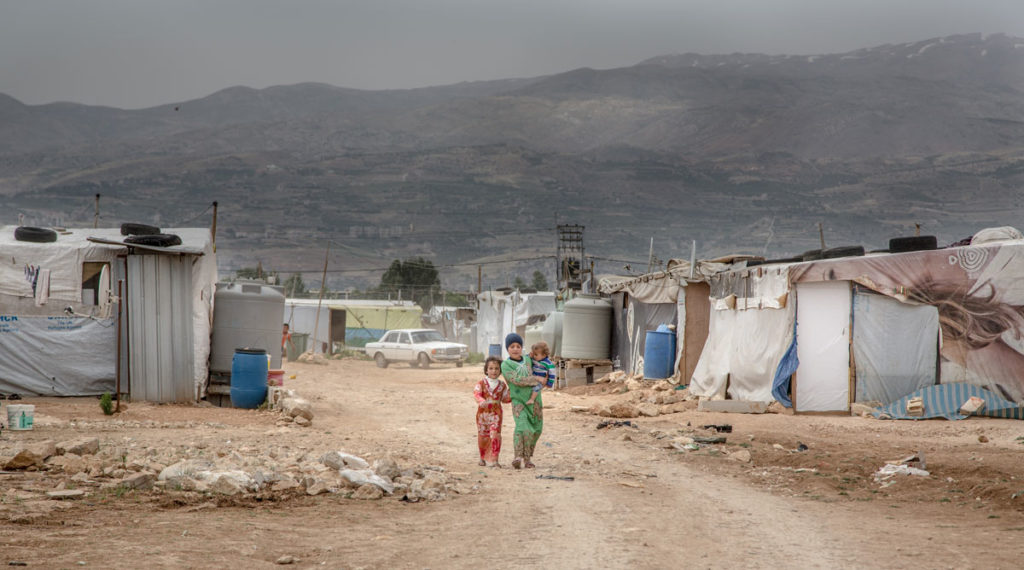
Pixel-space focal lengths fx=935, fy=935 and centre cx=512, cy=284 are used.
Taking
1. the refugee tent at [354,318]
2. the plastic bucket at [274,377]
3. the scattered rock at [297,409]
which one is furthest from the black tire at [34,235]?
the refugee tent at [354,318]

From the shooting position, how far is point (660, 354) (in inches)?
831

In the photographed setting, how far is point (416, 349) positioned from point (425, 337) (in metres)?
1.10

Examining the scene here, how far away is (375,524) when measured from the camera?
7.09 meters

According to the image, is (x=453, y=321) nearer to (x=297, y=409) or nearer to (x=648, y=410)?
(x=648, y=410)

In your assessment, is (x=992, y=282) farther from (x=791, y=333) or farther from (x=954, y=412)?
(x=791, y=333)

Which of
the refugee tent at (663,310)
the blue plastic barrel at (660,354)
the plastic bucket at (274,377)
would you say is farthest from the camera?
the blue plastic barrel at (660,354)

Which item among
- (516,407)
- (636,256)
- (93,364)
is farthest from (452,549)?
→ (636,256)

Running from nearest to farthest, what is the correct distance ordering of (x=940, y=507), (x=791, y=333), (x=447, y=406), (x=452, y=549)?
(x=452, y=549)
(x=940, y=507)
(x=791, y=333)
(x=447, y=406)

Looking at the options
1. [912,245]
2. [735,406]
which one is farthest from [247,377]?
[912,245]

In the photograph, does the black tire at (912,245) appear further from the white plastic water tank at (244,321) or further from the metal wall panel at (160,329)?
the metal wall panel at (160,329)

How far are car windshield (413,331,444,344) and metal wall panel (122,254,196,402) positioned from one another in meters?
22.1

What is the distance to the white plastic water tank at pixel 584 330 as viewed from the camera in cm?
2542

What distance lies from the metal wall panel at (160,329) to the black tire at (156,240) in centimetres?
23

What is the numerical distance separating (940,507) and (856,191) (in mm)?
187364
